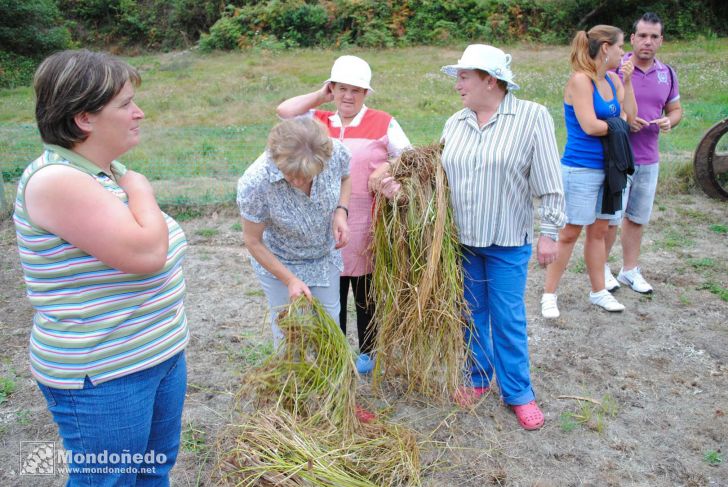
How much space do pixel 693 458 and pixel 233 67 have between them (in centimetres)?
1673

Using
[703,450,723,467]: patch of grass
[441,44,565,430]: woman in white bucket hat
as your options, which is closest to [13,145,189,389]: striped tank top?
[441,44,565,430]: woman in white bucket hat

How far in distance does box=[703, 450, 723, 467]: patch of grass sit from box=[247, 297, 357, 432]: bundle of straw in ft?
5.30

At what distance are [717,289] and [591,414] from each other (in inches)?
79.0

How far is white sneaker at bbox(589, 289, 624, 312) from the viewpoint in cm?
424

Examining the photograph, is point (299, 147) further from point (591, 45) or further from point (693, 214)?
point (693, 214)

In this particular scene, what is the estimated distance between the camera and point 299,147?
2420 millimetres

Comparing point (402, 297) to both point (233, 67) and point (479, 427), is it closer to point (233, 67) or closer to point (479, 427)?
point (479, 427)

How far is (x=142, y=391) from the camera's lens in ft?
6.12

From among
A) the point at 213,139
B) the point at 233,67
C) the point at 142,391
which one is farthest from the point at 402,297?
the point at 233,67

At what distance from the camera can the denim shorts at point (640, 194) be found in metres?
4.32

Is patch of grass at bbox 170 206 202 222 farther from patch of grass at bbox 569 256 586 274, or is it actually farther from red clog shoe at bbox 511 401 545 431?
red clog shoe at bbox 511 401 545 431

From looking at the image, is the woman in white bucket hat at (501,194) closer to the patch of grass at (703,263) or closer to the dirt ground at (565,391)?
the dirt ground at (565,391)

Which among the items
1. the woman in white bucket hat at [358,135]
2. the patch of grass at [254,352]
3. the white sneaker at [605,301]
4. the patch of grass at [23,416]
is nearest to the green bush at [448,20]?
the white sneaker at [605,301]

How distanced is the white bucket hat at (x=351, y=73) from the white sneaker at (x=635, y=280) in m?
2.67
